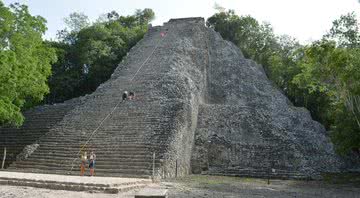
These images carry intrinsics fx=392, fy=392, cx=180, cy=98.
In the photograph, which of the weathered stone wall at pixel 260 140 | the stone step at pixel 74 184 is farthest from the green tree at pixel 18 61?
the weathered stone wall at pixel 260 140

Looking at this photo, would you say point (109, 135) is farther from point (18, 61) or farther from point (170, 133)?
point (18, 61)

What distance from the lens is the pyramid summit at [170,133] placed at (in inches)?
693

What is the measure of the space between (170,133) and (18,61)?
7.65 meters

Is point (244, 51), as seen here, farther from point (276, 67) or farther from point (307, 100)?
point (307, 100)

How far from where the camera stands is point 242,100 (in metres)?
29.6

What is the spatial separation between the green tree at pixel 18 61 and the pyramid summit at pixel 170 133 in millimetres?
2447

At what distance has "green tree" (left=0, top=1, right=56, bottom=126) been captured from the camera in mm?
16656

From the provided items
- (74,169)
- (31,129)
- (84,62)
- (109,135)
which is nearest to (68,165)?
(74,169)

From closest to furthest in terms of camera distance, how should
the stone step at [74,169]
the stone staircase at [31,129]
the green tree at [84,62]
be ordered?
1. the stone step at [74,169]
2. the stone staircase at [31,129]
3. the green tree at [84,62]

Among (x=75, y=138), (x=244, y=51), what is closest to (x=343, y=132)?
(x=75, y=138)

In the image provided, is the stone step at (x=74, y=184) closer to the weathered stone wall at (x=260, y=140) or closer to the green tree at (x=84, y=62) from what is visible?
the weathered stone wall at (x=260, y=140)

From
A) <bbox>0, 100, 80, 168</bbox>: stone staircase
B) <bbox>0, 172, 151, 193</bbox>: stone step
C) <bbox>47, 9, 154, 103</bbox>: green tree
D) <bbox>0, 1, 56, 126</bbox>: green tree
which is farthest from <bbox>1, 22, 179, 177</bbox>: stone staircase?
<bbox>47, 9, 154, 103</bbox>: green tree

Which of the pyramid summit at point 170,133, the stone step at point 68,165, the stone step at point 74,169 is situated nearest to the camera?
the stone step at point 74,169

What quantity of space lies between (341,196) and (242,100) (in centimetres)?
1670
